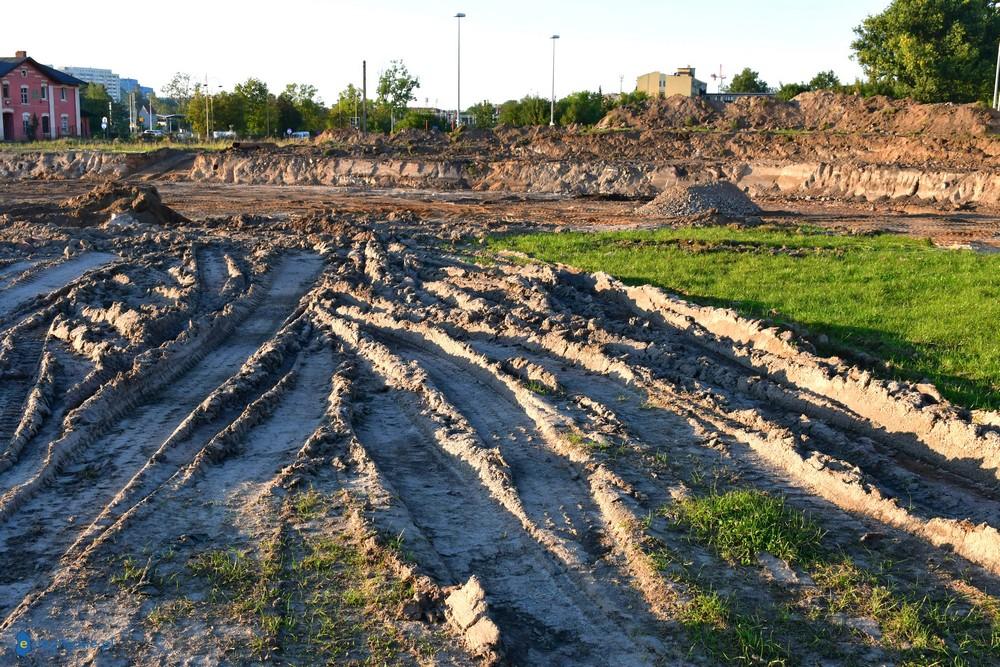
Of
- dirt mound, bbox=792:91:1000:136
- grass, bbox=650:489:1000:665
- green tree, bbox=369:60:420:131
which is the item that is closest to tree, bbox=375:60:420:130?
green tree, bbox=369:60:420:131

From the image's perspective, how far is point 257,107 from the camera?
65.8m

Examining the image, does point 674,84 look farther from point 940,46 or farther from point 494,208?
point 494,208

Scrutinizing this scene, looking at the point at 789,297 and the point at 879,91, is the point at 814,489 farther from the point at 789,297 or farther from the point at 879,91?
the point at 879,91

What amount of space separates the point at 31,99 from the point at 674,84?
5340cm

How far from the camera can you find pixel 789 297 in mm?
13000

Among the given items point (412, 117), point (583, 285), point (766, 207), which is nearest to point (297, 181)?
point (412, 117)

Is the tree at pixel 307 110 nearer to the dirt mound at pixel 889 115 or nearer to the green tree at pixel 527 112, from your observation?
the green tree at pixel 527 112

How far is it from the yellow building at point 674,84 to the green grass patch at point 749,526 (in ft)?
211

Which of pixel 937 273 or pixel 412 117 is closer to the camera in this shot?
pixel 937 273

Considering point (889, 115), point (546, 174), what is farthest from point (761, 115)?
point (546, 174)

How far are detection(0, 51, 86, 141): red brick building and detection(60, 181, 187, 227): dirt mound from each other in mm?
46611

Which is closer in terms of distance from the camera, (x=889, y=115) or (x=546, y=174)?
(x=546, y=174)

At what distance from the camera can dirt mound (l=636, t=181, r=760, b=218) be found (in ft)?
84.2

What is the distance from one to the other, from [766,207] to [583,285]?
17.7 m
